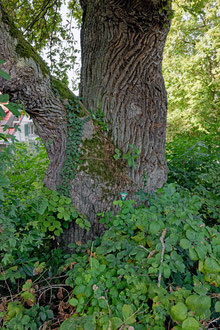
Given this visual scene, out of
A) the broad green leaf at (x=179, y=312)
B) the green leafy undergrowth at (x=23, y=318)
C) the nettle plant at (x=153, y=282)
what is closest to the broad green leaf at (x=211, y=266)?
the nettle plant at (x=153, y=282)

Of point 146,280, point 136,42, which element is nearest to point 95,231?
point 146,280

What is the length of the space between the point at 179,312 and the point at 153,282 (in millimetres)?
396

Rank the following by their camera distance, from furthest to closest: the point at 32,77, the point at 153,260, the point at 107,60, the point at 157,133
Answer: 1. the point at 157,133
2. the point at 107,60
3. the point at 32,77
4. the point at 153,260

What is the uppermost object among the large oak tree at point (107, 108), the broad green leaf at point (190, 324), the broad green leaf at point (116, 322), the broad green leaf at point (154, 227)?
the large oak tree at point (107, 108)

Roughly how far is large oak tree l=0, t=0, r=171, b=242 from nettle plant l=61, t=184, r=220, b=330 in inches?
36.6

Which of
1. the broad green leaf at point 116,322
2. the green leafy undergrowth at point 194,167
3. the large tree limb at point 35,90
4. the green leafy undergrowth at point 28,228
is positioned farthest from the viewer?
the green leafy undergrowth at point 194,167

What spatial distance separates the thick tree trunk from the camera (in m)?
2.93

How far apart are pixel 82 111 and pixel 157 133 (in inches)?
45.9

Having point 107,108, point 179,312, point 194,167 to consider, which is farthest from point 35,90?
point 194,167

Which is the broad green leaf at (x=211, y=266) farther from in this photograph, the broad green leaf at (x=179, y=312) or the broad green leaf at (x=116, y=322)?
the broad green leaf at (x=116, y=322)

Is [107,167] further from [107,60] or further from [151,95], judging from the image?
[107,60]

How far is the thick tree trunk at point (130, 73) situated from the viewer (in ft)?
9.61

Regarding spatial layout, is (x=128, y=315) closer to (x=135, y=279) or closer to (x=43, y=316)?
(x=135, y=279)

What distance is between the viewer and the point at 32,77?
2.34m
